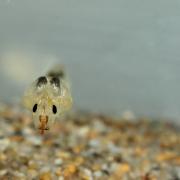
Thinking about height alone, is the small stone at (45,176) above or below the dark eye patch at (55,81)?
below

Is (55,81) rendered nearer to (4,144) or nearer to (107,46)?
(4,144)

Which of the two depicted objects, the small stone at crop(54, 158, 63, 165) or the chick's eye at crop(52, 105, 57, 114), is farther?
the small stone at crop(54, 158, 63, 165)

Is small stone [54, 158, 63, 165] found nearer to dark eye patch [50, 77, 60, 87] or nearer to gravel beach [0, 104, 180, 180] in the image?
gravel beach [0, 104, 180, 180]

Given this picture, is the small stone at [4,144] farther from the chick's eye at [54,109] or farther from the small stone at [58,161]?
the chick's eye at [54,109]

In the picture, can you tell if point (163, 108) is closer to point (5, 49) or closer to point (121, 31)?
point (121, 31)

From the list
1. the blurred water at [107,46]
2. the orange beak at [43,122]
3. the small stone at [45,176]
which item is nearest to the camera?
the orange beak at [43,122]

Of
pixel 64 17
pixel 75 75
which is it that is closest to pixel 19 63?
pixel 75 75

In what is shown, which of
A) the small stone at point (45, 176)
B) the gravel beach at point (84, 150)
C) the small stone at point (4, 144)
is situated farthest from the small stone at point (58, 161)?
the small stone at point (4, 144)

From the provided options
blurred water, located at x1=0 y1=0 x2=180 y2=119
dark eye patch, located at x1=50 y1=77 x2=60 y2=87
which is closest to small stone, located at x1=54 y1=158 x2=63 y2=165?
blurred water, located at x1=0 y1=0 x2=180 y2=119
